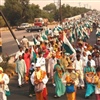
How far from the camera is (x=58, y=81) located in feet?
32.7

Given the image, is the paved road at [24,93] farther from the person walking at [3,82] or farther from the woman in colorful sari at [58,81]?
the person walking at [3,82]

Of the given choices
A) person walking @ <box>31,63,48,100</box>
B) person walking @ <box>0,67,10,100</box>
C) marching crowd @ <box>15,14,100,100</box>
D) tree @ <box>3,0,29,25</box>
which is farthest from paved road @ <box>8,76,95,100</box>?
tree @ <box>3,0,29,25</box>

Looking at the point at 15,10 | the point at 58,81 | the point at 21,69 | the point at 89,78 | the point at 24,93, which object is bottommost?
the point at 15,10

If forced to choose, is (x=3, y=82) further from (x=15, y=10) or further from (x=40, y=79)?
(x=15, y=10)

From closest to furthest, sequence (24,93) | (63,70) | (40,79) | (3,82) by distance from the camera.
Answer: (3,82)
(40,79)
(63,70)
(24,93)

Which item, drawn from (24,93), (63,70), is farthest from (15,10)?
(63,70)

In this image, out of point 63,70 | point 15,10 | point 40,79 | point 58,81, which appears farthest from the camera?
point 15,10

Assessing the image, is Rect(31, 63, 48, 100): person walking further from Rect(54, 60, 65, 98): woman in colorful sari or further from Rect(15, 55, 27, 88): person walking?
Rect(15, 55, 27, 88): person walking

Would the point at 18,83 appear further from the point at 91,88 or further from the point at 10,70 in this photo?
the point at 91,88

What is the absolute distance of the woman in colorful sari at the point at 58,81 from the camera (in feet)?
31.9

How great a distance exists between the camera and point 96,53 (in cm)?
1139

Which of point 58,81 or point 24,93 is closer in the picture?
point 58,81

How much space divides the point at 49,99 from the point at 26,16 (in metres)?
66.4

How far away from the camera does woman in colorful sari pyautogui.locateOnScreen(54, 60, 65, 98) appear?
9.72 meters
